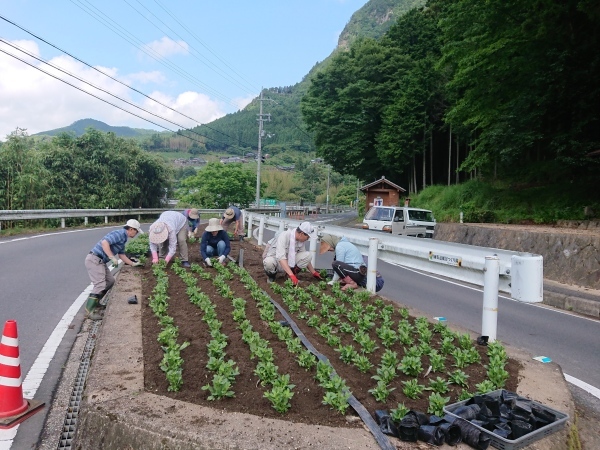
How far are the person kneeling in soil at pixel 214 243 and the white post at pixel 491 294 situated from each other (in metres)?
6.14

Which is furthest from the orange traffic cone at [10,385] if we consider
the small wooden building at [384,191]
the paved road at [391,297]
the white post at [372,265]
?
the small wooden building at [384,191]

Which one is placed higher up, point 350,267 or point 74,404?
point 350,267

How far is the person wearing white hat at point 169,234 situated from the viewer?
8.95 metres

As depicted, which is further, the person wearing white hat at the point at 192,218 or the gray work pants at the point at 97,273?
the person wearing white hat at the point at 192,218

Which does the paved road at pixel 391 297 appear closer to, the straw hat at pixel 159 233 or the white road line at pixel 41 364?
the white road line at pixel 41 364

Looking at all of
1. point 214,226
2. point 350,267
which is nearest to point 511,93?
point 214,226

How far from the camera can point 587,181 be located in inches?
664

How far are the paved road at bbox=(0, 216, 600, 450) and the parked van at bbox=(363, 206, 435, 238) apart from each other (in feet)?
29.0

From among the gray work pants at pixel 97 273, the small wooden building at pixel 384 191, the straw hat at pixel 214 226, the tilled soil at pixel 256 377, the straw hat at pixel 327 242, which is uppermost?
the small wooden building at pixel 384 191

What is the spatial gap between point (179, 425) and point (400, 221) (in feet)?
65.5

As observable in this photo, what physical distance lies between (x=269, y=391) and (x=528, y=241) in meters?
13.2

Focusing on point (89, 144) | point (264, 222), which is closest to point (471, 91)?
point (264, 222)

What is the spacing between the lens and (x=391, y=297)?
8.94 meters

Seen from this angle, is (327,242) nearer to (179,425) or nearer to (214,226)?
(214,226)
